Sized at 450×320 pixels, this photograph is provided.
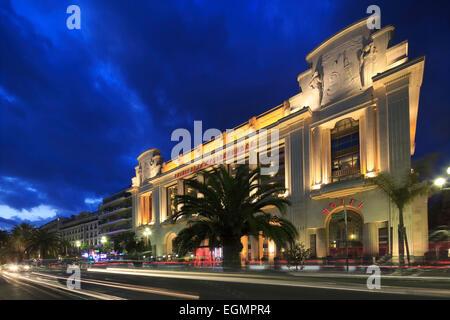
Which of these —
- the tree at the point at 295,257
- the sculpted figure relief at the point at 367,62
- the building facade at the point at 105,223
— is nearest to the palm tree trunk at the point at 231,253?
the tree at the point at 295,257

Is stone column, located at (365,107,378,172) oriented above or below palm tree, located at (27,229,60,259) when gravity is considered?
above

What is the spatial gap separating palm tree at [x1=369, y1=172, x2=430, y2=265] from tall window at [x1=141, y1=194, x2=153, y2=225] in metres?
53.0

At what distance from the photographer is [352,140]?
3506 centimetres

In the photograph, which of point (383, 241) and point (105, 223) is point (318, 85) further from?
point (105, 223)

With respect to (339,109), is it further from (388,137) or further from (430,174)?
(430,174)

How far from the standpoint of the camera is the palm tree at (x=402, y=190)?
25.4 metres

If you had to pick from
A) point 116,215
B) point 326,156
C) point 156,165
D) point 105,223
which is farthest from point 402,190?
point 105,223

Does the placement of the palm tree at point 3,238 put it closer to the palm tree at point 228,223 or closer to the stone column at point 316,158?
the stone column at point 316,158

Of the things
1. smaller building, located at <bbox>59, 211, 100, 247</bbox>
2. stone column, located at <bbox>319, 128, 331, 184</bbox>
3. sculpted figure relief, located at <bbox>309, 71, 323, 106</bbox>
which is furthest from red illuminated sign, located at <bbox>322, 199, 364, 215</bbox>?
smaller building, located at <bbox>59, 211, 100, 247</bbox>

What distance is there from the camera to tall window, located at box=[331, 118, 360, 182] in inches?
1346

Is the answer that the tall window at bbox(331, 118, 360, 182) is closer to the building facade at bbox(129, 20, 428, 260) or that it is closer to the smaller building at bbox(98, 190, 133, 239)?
the building facade at bbox(129, 20, 428, 260)

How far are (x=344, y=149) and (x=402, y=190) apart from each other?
35.1 feet
